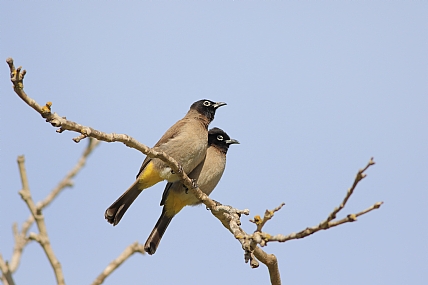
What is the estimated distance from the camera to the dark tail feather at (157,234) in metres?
8.73

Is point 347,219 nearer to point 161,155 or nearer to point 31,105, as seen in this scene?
point 31,105

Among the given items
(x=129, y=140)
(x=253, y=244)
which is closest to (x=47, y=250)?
(x=253, y=244)

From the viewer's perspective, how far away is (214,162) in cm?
861

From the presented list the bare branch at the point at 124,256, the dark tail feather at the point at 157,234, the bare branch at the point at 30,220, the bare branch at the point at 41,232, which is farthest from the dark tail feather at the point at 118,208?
the bare branch at the point at 124,256

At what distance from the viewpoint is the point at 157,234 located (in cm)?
882

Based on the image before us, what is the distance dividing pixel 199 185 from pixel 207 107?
1.54 m

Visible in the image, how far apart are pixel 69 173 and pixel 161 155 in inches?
87.8

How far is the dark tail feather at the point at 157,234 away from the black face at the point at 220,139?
1340mm

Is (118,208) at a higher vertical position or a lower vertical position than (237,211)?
higher

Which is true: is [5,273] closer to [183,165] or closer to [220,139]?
[183,165]

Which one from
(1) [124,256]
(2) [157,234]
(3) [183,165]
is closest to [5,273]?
(1) [124,256]

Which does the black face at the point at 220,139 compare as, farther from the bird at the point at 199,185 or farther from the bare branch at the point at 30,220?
the bare branch at the point at 30,220

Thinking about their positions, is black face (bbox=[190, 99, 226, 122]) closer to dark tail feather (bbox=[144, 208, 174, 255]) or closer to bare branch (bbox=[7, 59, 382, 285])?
dark tail feather (bbox=[144, 208, 174, 255])

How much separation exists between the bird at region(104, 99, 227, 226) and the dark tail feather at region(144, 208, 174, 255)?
2.95 ft
